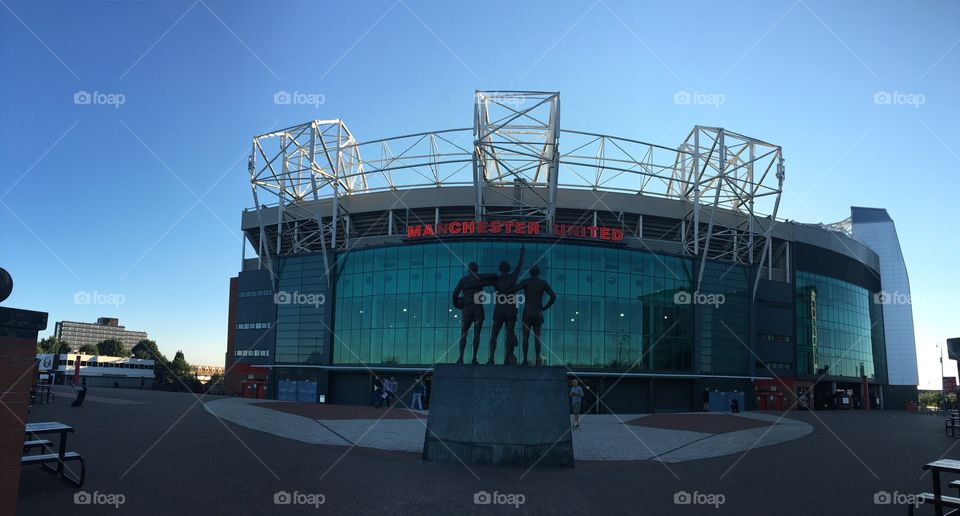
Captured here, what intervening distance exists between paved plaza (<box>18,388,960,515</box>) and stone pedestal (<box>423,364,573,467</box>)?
2.25 ft

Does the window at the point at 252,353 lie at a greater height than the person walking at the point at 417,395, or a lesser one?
greater

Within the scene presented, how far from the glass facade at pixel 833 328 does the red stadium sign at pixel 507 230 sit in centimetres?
2538

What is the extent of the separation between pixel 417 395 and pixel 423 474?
86.7 ft

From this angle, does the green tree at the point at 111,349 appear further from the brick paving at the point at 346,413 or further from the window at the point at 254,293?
the brick paving at the point at 346,413

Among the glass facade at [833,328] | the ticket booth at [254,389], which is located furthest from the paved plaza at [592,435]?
the glass facade at [833,328]

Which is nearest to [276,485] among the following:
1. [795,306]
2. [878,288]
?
[795,306]

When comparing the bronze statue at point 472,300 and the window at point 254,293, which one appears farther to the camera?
the window at point 254,293

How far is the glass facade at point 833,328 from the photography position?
5828 centimetres

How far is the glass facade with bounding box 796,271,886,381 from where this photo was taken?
2295 inches

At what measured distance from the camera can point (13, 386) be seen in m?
6.66

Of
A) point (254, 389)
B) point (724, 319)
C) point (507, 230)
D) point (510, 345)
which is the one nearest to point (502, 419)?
point (510, 345)

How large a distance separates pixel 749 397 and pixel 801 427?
2097 centimetres

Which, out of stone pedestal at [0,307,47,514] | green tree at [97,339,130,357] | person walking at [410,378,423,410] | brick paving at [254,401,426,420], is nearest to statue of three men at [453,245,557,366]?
stone pedestal at [0,307,47,514]

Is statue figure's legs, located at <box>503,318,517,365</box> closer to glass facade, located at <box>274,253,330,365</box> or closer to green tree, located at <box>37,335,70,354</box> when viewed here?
glass facade, located at <box>274,253,330,365</box>
